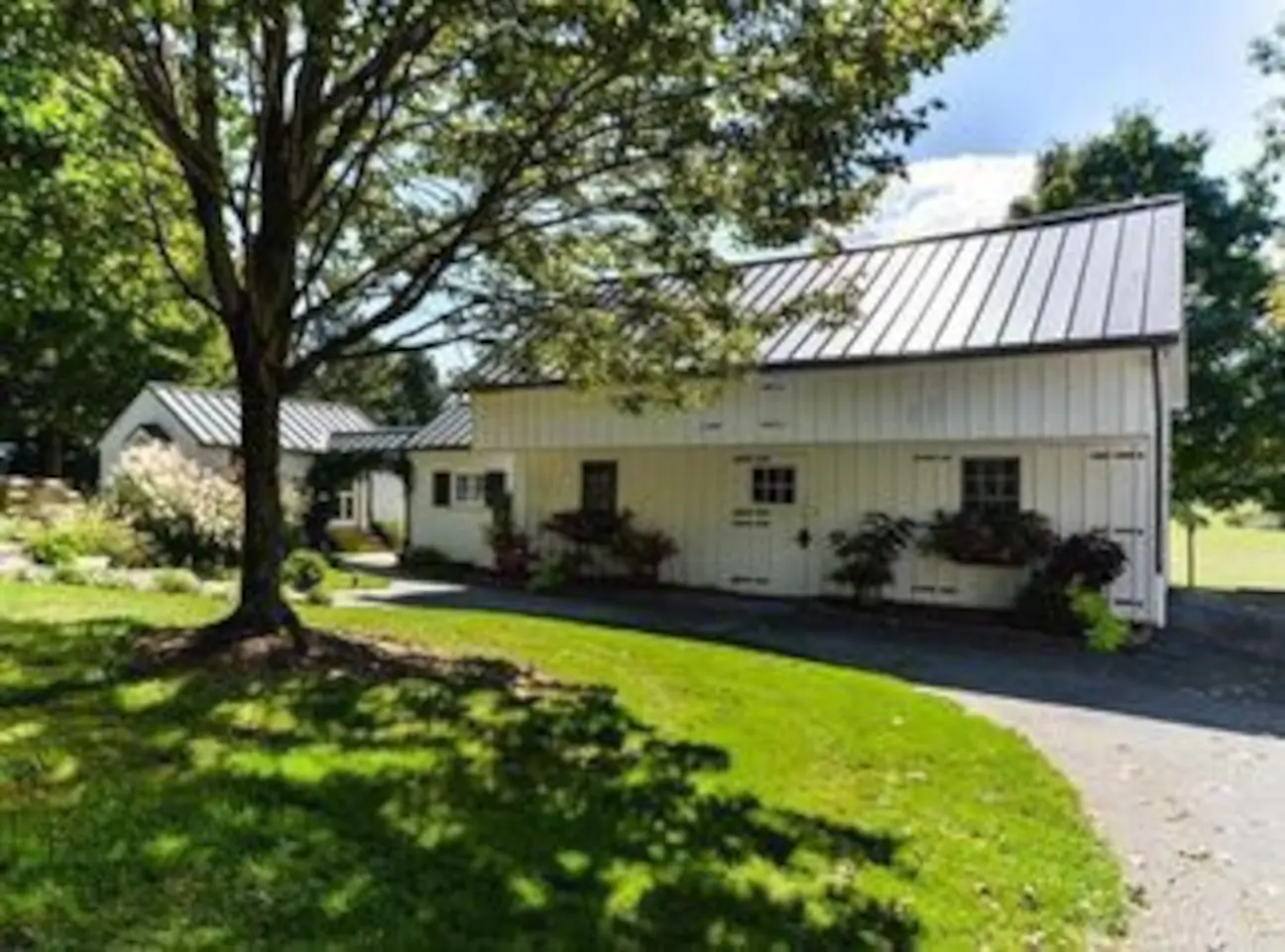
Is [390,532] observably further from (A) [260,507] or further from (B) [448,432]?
(A) [260,507]

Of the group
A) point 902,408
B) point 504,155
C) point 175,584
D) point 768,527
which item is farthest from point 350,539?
point 504,155

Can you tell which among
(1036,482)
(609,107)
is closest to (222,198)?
(609,107)

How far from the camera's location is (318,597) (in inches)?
599

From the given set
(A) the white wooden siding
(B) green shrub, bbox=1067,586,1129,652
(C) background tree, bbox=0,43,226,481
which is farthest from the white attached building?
(B) green shrub, bbox=1067,586,1129,652

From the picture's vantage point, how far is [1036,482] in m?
16.1

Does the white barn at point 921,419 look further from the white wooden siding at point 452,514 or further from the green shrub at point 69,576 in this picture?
the green shrub at point 69,576

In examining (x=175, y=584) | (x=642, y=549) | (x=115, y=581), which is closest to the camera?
(x=175, y=584)

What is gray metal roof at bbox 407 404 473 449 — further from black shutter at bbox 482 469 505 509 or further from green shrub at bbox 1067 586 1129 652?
green shrub at bbox 1067 586 1129 652

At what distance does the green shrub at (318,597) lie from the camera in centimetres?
1501

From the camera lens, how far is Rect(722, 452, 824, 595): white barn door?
1831 centimetres

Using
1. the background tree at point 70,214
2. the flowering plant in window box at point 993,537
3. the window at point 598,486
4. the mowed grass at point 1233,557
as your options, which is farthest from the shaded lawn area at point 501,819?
the mowed grass at point 1233,557

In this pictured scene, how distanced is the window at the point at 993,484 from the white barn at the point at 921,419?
3 cm

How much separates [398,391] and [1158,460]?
131 ft

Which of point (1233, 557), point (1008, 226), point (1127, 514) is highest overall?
point (1008, 226)
